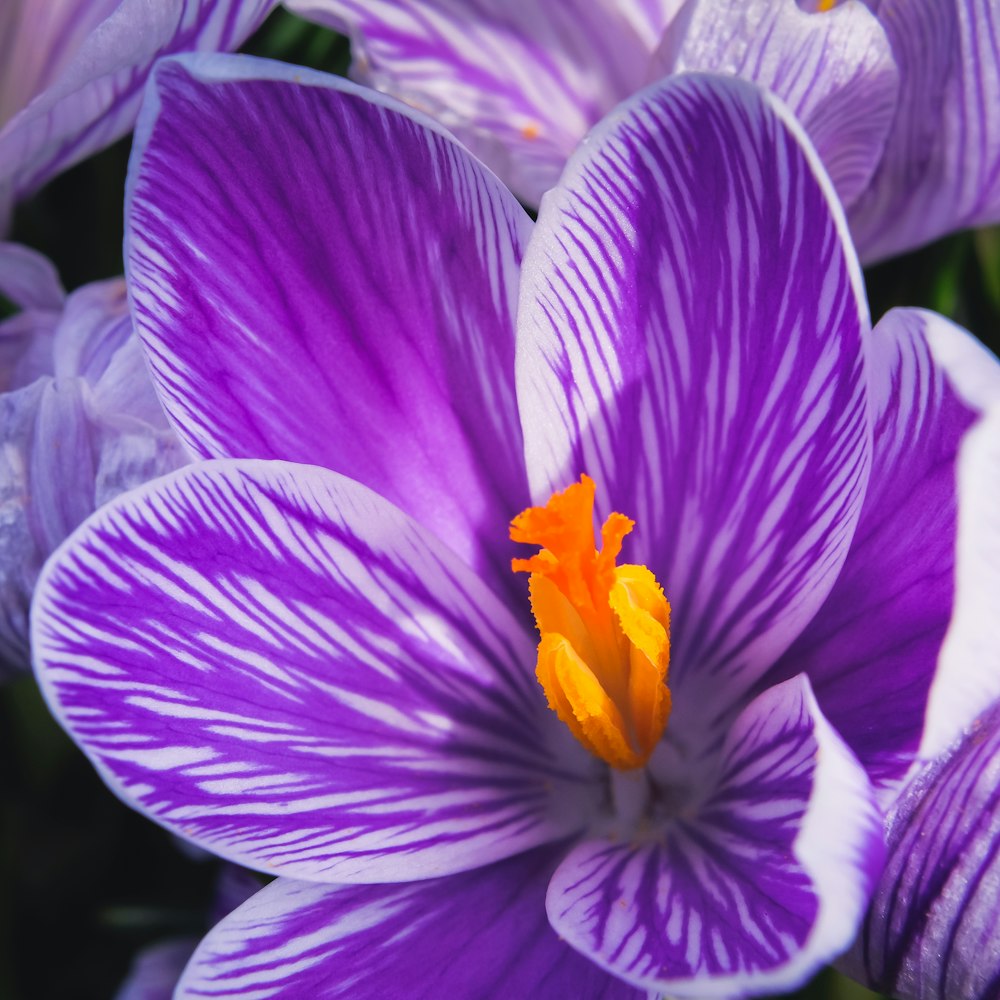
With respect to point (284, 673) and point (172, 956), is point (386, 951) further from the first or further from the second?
point (172, 956)

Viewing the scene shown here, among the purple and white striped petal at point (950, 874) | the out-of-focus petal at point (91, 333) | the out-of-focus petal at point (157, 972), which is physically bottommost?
the out-of-focus petal at point (157, 972)

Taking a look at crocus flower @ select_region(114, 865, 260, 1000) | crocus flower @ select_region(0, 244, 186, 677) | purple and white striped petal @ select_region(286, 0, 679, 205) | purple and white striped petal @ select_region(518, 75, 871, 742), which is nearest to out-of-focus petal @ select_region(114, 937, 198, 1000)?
crocus flower @ select_region(114, 865, 260, 1000)

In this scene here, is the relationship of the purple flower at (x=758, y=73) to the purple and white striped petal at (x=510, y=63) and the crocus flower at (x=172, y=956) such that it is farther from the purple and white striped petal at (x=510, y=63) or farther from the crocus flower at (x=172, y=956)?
the crocus flower at (x=172, y=956)

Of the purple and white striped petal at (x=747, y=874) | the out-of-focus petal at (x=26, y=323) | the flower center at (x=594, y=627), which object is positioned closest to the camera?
the purple and white striped petal at (x=747, y=874)

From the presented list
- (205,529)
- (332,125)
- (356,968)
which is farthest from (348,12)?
(356,968)

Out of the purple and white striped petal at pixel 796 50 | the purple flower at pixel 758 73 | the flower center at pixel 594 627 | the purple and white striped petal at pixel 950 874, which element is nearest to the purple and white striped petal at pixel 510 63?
the purple flower at pixel 758 73

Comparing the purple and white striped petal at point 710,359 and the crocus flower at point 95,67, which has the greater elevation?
the crocus flower at point 95,67

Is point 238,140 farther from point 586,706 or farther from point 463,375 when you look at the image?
point 586,706
